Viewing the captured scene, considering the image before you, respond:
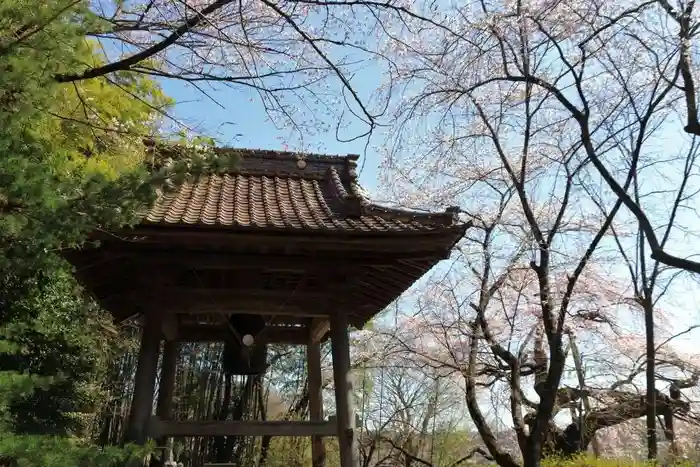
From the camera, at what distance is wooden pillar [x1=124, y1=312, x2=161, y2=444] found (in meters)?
4.00

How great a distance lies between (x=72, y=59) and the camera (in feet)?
9.38

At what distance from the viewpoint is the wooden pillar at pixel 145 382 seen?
4.00 metres

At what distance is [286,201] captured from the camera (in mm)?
4836

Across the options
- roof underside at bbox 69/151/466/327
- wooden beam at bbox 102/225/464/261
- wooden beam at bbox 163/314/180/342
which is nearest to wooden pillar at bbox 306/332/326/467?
roof underside at bbox 69/151/466/327

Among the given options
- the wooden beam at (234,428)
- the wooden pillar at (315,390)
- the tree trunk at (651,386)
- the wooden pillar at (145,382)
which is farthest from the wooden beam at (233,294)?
the tree trunk at (651,386)

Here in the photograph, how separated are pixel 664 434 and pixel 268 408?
28.4ft

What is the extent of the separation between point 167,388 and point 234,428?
1.36m

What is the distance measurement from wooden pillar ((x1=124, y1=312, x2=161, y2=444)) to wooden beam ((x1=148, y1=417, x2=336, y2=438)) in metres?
0.08

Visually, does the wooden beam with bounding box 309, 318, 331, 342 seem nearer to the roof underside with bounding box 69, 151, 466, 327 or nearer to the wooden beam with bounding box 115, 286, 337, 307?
the roof underside with bounding box 69, 151, 466, 327

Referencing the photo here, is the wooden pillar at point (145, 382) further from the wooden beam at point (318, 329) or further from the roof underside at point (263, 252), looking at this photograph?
the wooden beam at point (318, 329)

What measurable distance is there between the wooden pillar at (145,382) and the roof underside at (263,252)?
0.52ft

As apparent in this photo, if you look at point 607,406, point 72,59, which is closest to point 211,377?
point 607,406

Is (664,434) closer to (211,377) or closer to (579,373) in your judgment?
(579,373)

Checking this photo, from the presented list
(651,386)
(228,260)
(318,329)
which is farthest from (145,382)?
(651,386)
